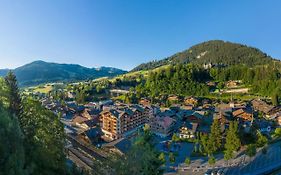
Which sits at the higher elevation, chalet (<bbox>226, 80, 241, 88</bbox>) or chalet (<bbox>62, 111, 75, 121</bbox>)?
chalet (<bbox>226, 80, 241, 88</bbox>)

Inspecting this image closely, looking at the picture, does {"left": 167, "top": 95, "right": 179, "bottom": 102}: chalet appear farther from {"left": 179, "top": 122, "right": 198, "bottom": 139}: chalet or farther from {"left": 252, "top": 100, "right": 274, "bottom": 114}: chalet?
{"left": 179, "top": 122, "right": 198, "bottom": 139}: chalet

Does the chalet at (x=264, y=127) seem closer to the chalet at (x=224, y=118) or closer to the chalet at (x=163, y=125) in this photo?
the chalet at (x=224, y=118)

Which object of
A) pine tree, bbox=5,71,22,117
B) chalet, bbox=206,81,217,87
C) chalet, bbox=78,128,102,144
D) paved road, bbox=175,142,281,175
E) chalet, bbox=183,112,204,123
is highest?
chalet, bbox=206,81,217,87

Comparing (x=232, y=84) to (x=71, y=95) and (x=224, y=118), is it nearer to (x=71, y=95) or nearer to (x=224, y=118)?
(x=224, y=118)

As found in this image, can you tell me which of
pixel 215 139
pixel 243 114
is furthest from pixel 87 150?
pixel 243 114

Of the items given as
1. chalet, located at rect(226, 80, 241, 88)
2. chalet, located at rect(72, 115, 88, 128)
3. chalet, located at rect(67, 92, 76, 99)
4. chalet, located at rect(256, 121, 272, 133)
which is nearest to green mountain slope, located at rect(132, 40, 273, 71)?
chalet, located at rect(226, 80, 241, 88)

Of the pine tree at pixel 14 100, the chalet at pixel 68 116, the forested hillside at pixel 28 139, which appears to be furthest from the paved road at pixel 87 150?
the chalet at pixel 68 116
